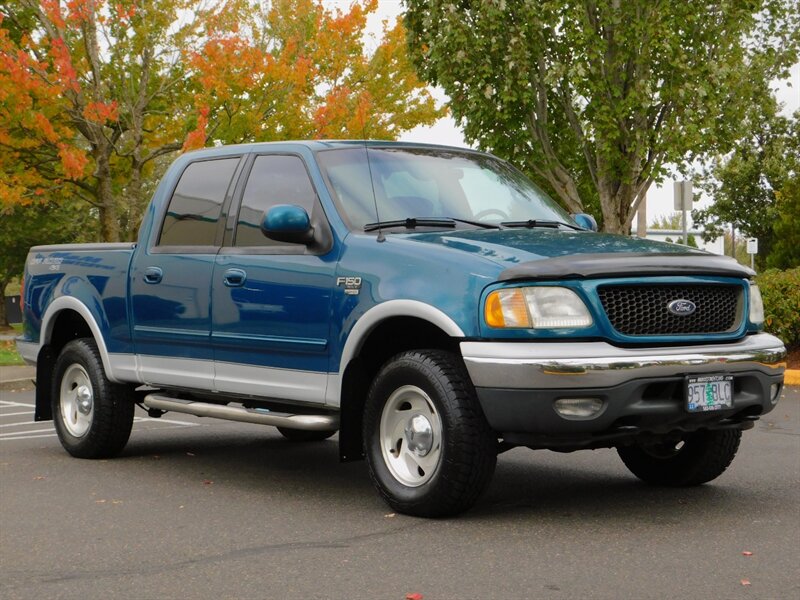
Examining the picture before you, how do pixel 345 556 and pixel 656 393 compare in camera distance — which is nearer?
pixel 345 556

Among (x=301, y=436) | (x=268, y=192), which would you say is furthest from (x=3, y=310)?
(x=268, y=192)

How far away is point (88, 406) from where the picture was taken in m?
8.88

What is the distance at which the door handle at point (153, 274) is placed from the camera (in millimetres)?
8086

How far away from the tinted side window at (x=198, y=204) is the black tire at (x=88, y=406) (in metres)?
1.12

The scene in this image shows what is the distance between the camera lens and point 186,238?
8.09m

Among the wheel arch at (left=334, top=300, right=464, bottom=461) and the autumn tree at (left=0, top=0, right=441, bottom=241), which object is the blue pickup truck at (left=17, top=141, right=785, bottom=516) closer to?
the wheel arch at (left=334, top=300, right=464, bottom=461)

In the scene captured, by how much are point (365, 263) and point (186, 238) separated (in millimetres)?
1873

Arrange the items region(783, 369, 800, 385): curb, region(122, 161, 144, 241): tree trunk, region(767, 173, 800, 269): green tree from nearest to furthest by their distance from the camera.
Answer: region(783, 369, 800, 385): curb
region(122, 161, 144, 241): tree trunk
region(767, 173, 800, 269): green tree

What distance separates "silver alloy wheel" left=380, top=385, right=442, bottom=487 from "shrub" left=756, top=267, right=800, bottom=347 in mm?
9398

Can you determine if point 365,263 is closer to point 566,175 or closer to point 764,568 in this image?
point 764,568

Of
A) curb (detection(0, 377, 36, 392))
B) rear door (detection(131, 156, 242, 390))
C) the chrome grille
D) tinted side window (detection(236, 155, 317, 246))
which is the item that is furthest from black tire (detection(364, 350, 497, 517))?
curb (detection(0, 377, 36, 392))

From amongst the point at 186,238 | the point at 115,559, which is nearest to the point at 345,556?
the point at 115,559

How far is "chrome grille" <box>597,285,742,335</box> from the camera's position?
6.07m

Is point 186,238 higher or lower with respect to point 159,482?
higher
